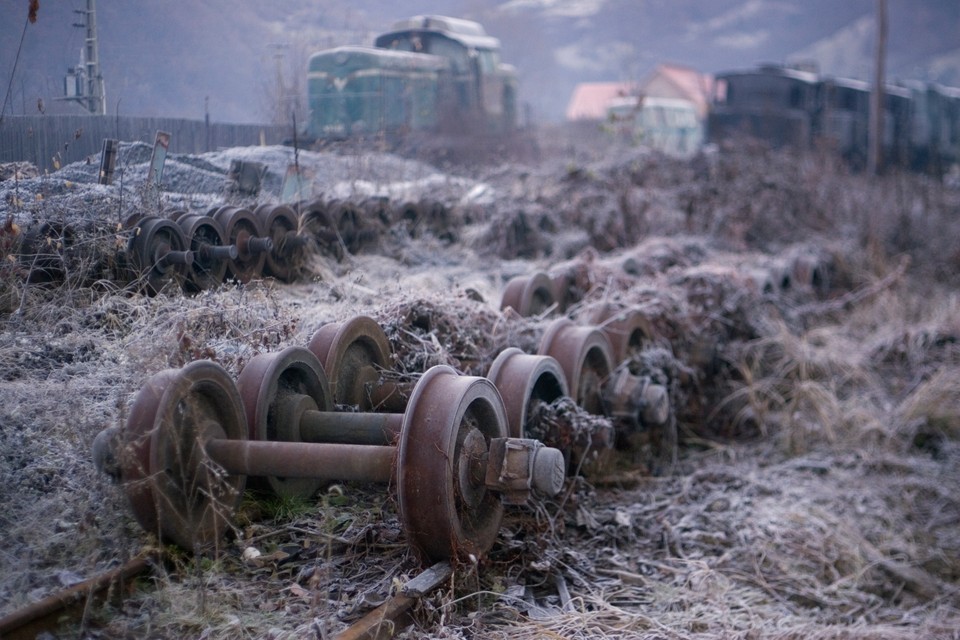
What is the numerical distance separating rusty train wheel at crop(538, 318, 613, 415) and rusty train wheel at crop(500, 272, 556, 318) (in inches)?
23.6

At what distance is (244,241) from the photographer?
446 cm

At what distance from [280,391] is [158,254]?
3.73 feet

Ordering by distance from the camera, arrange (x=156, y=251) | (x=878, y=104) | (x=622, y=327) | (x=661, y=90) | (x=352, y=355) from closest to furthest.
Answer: (x=352, y=355), (x=156, y=251), (x=622, y=327), (x=878, y=104), (x=661, y=90)

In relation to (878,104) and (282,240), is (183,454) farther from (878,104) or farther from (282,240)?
(878,104)

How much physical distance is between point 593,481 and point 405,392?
4.84ft

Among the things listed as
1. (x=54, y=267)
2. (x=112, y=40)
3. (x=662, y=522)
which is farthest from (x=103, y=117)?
(x=662, y=522)

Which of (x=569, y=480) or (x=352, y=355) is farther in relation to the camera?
(x=569, y=480)

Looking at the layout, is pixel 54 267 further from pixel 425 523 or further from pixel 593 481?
pixel 593 481

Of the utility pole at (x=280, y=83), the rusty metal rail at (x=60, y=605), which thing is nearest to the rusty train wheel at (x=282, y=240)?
A: the utility pole at (x=280, y=83)

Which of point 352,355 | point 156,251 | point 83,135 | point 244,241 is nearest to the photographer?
point 352,355

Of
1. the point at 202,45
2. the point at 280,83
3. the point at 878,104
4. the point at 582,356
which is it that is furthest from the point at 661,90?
the point at 582,356

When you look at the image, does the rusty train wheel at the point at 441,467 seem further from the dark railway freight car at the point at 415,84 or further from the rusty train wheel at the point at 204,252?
the dark railway freight car at the point at 415,84

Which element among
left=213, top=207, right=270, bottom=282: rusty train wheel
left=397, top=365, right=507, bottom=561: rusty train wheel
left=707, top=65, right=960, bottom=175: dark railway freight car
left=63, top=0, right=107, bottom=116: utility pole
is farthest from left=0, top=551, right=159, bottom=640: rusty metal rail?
left=707, top=65, right=960, bottom=175: dark railway freight car

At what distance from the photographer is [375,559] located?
3004 millimetres
